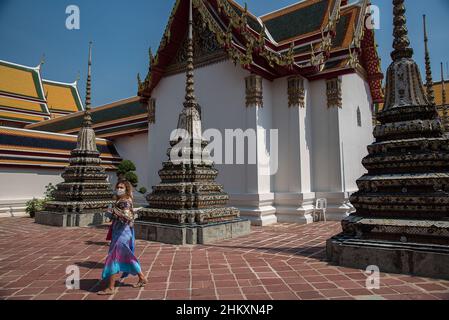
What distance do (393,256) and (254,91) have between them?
6.59 meters

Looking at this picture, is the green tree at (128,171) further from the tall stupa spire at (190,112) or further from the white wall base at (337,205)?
the white wall base at (337,205)

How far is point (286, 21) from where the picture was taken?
1262 centimetres

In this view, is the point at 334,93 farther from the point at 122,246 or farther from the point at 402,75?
the point at 122,246

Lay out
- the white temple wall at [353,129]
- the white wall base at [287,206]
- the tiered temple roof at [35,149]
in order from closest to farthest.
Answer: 1. the white wall base at [287,206]
2. the white temple wall at [353,129]
3. the tiered temple roof at [35,149]

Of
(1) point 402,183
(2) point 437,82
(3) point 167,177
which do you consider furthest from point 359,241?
(2) point 437,82

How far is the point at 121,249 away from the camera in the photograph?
12.0 feet

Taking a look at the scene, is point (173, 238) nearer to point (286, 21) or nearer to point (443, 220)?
point (443, 220)

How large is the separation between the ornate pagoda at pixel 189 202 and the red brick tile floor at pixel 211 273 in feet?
1.01

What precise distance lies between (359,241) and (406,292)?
1106 mm

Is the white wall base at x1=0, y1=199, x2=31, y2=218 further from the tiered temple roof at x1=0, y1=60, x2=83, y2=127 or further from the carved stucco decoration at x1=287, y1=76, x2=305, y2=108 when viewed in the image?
the tiered temple roof at x1=0, y1=60, x2=83, y2=127

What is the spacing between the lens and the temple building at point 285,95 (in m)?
9.54

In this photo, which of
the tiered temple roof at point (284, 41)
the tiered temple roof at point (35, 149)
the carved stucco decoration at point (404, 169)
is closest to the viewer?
the carved stucco decoration at point (404, 169)

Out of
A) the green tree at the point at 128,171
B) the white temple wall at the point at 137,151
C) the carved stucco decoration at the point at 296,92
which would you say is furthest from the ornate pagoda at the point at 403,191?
the white temple wall at the point at 137,151

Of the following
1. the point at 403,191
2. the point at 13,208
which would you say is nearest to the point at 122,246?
the point at 403,191
